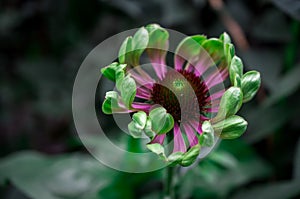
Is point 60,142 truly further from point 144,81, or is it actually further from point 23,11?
point 144,81

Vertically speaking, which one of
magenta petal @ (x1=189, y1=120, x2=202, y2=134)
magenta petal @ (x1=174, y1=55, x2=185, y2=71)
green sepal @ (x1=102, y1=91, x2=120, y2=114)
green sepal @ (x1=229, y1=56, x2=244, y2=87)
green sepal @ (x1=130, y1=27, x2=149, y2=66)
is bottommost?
magenta petal @ (x1=189, y1=120, x2=202, y2=134)

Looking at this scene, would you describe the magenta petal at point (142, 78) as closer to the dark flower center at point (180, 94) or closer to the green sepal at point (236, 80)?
the dark flower center at point (180, 94)

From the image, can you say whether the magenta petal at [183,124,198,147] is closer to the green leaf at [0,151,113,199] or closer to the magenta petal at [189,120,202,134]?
the magenta petal at [189,120,202,134]

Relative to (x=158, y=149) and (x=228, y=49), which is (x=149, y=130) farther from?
(x=228, y=49)

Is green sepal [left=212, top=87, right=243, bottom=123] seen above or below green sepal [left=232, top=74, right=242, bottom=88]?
below

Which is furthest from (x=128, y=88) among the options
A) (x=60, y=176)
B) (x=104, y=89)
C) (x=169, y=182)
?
(x=104, y=89)

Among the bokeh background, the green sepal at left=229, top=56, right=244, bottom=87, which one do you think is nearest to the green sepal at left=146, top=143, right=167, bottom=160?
the green sepal at left=229, top=56, right=244, bottom=87

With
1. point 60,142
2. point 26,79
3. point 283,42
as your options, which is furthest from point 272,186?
point 26,79
